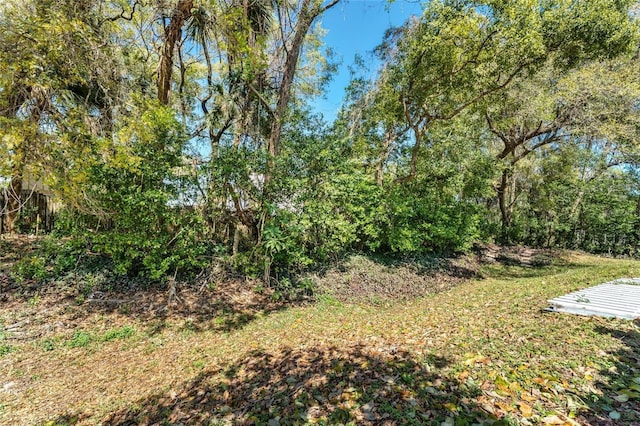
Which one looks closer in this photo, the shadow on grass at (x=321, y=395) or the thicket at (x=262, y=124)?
the shadow on grass at (x=321, y=395)

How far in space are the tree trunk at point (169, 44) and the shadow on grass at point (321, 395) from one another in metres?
5.39

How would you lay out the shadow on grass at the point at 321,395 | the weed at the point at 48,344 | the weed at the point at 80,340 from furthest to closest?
the weed at the point at 80,340, the weed at the point at 48,344, the shadow on grass at the point at 321,395

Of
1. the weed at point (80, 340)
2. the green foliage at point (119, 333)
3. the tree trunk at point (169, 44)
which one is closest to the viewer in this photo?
the weed at point (80, 340)

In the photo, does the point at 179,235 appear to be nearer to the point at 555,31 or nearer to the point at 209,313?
the point at 209,313

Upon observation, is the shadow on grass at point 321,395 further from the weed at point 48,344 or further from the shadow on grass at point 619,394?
the weed at point 48,344

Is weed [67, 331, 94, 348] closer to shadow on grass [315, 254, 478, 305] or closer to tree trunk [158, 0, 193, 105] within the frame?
shadow on grass [315, 254, 478, 305]

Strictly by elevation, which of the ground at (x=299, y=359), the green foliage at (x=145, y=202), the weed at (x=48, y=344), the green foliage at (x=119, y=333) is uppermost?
the green foliage at (x=145, y=202)

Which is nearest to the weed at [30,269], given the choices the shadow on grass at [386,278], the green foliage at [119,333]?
the green foliage at [119,333]

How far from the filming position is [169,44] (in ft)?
19.1

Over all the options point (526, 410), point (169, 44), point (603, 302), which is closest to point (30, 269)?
point (169, 44)

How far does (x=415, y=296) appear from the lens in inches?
244

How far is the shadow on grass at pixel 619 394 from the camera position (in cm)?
176

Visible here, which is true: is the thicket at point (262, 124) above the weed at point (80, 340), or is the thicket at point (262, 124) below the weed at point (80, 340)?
above

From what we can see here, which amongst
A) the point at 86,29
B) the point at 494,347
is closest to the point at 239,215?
the point at 86,29
